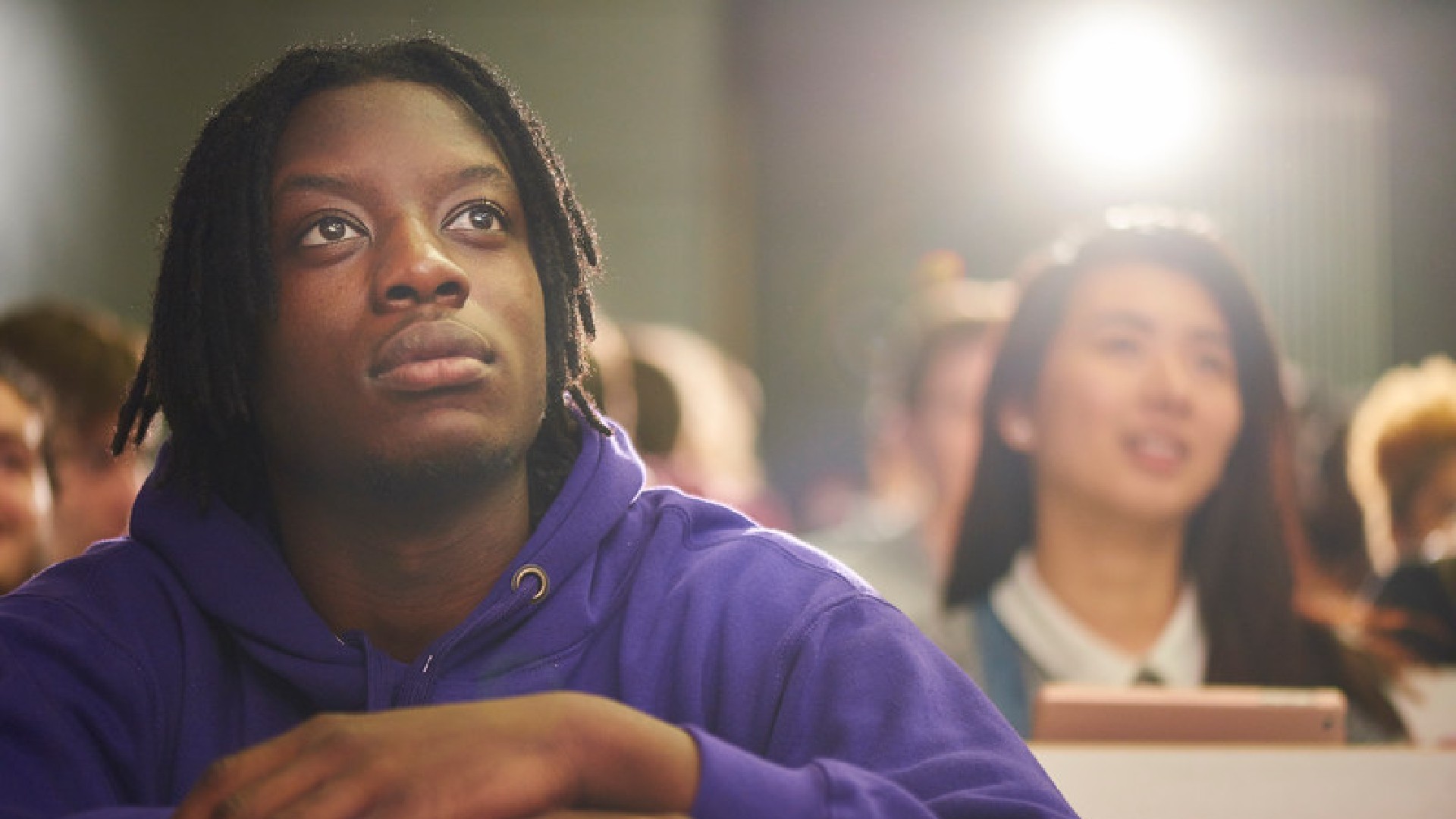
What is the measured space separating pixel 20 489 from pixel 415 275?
2.86ft

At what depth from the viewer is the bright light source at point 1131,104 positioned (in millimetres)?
6129

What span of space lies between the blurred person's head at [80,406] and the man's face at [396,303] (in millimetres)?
1169

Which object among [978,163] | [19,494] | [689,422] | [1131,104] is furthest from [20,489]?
[978,163]

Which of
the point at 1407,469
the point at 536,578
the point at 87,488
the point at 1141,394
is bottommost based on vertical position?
the point at 1407,469

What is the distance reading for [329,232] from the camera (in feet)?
3.80

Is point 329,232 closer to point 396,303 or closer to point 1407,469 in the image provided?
point 396,303

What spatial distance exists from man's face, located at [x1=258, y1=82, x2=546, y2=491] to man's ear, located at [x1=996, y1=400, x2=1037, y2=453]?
1.37 metres

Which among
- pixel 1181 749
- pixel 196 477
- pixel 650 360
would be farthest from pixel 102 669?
pixel 650 360

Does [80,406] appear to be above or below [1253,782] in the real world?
above

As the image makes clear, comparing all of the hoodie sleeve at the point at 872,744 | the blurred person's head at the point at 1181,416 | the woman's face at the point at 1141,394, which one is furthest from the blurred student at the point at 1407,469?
the hoodie sleeve at the point at 872,744

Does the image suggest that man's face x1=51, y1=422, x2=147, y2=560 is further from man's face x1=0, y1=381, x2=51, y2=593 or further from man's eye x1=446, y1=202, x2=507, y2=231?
man's eye x1=446, y1=202, x2=507, y2=231

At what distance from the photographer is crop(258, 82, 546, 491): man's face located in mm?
1112

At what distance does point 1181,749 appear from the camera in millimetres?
1549

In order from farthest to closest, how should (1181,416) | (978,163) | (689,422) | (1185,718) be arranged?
(978,163) < (689,422) < (1181,416) < (1185,718)
